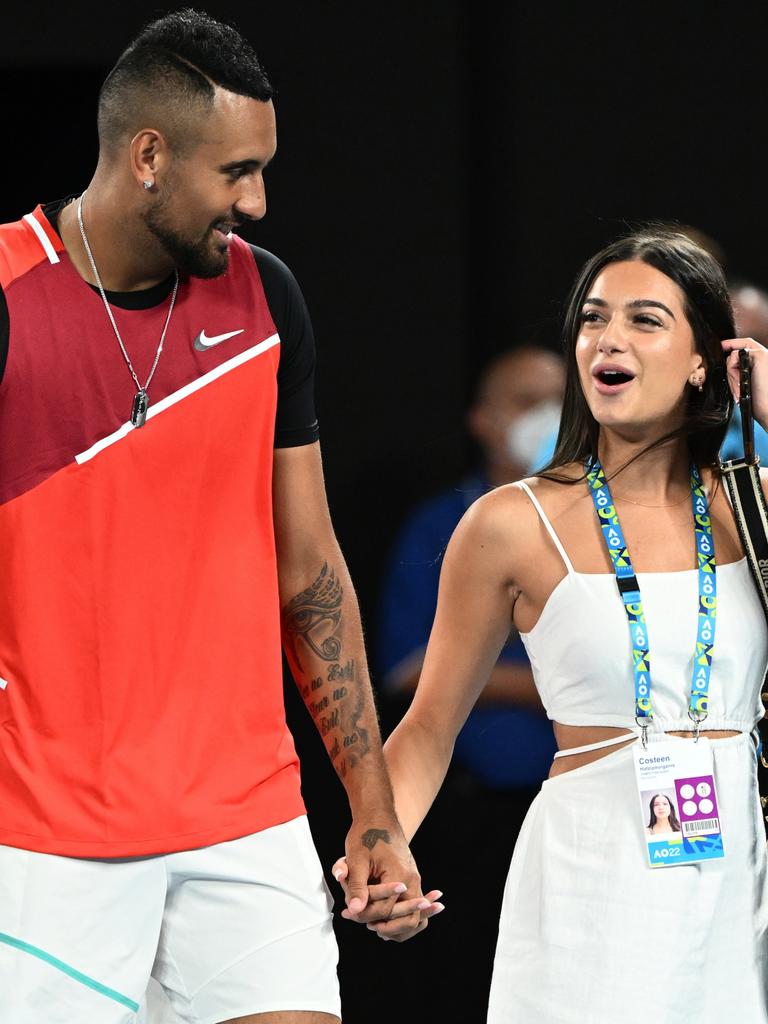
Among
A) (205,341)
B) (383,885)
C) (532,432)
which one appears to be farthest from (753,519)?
(532,432)

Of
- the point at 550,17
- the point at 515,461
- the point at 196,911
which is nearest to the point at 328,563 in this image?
the point at 196,911

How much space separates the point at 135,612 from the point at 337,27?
2.58 metres

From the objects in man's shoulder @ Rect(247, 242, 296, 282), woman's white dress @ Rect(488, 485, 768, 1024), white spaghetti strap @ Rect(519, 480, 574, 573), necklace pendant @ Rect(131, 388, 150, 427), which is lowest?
woman's white dress @ Rect(488, 485, 768, 1024)

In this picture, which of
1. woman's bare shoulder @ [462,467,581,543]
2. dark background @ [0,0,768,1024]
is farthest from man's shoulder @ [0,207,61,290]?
dark background @ [0,0,768,1024]

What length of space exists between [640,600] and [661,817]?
1.17 feet

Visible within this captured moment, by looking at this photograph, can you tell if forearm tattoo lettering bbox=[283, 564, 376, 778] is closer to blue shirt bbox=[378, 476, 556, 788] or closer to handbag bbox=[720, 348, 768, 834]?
handbag bbox=[720, 348, 768, 834]

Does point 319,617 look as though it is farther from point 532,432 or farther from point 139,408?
point 532,432

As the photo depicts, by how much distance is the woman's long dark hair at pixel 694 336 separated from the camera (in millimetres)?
2705

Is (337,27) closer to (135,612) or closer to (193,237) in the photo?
(193,237)

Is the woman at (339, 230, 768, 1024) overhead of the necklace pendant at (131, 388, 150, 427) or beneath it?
beneath

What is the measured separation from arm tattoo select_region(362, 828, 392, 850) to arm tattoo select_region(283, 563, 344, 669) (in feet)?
0.87

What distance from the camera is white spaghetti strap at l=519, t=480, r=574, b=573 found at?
2643 mm

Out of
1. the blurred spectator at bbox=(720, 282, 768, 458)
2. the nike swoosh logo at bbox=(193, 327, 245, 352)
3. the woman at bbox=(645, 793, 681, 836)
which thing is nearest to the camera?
the nike swoosh logo at bbox=(193, 327, 245, 352)

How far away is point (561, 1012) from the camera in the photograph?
250 centimetres
